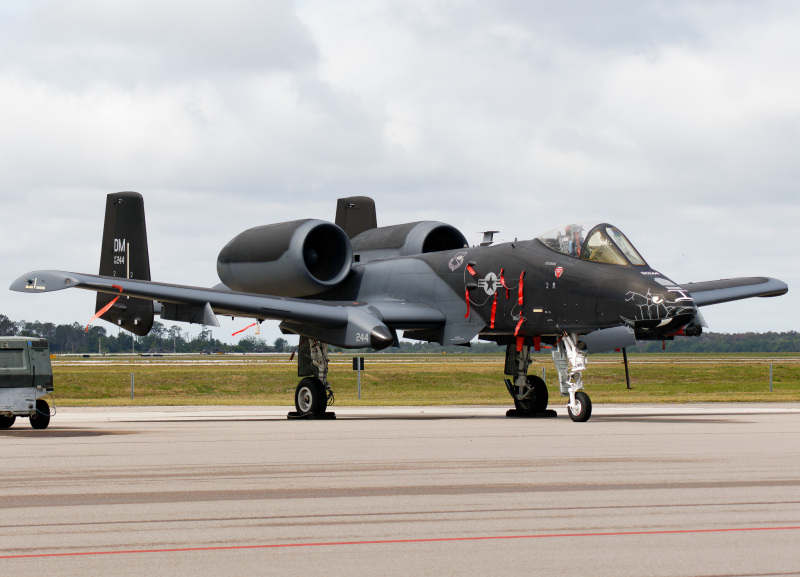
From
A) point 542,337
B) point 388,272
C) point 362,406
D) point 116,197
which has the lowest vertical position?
point 362,406

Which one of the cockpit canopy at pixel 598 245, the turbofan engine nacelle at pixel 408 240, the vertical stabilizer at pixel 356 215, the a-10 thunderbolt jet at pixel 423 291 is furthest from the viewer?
the vertical stabilizer at pixel 356 215

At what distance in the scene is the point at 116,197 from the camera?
27844 millimetres

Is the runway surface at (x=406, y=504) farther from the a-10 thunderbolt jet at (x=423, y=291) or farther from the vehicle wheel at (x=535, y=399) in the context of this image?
the vehicle wheel at (x=535, y=399)

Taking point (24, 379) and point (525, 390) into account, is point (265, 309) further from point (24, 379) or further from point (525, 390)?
point (525, 390)

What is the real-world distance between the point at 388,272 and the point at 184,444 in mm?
10471

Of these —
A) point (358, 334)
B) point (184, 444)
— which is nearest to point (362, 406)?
point (358, 334)

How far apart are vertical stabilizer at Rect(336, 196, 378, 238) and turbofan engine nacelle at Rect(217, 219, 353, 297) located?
3.82 m

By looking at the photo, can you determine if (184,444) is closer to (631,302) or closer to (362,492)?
(362,492)

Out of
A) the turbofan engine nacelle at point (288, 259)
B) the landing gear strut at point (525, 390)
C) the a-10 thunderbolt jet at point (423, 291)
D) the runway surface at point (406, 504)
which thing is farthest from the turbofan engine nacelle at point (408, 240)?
the runway surface at point (406, 504)

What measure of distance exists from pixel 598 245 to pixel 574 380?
2840mm

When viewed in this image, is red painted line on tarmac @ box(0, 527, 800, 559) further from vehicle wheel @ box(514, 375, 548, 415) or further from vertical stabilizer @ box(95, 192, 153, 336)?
vertical stabilizer @ box(95, 192, 153, 336)

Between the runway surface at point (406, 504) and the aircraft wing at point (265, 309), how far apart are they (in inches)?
196

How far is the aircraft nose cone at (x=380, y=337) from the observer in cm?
2167

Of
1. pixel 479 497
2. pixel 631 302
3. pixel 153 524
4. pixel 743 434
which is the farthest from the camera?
pixel 631 302
